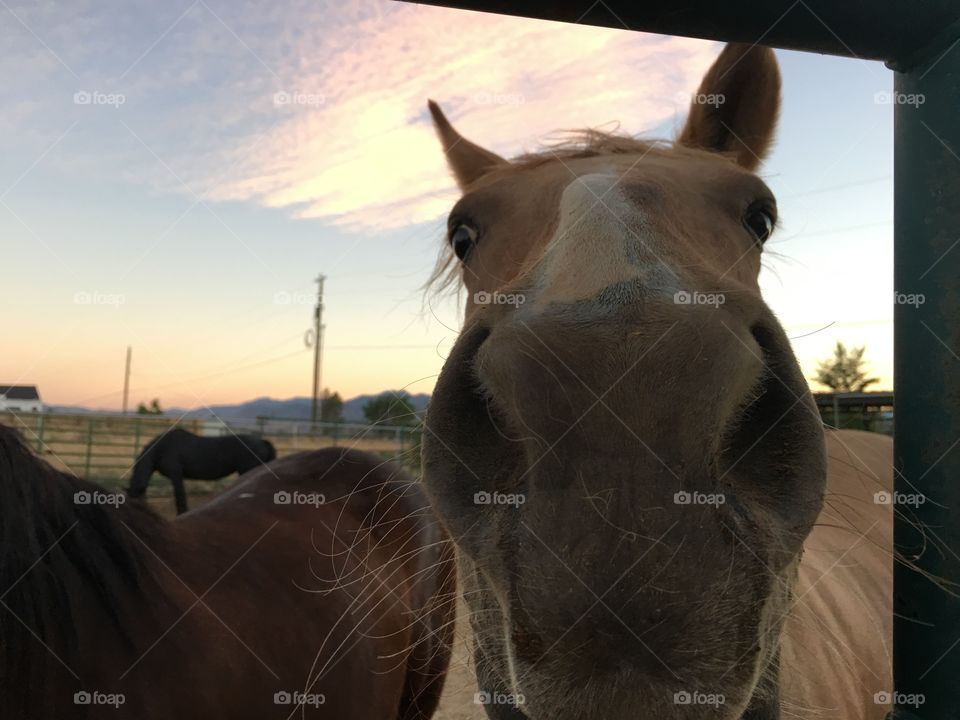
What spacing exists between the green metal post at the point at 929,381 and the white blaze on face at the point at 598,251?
49 cm

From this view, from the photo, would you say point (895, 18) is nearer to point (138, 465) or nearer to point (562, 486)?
point (562, 486)

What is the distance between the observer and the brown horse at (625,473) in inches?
34.0

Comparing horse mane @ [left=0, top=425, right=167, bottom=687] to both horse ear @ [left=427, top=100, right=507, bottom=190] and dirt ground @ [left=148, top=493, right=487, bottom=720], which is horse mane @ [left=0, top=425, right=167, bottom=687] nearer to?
dirt ground @ [left=148, top=493, right=487, bottom=720]

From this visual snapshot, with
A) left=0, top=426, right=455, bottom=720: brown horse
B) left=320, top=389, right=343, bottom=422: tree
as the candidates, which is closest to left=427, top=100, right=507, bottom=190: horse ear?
left=0, top=426, right=455, bottom=720: brown horse

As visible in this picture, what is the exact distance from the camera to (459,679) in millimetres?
5914

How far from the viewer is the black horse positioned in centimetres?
1177

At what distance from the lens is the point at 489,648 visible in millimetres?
1138

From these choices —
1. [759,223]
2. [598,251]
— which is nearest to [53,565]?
[598,251]

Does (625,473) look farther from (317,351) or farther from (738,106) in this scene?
(317,351)

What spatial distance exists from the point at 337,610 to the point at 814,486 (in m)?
2.91

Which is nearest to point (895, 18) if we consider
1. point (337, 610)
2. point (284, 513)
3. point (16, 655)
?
point (16, 655)

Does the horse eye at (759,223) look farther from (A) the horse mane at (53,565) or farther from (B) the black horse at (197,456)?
(B) the black horse at (197,456)

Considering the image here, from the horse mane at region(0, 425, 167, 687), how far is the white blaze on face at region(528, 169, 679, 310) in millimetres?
2090

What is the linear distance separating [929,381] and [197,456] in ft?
42.4
